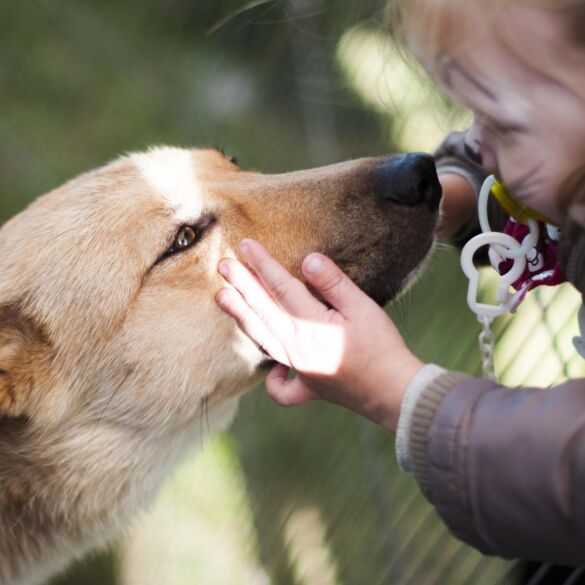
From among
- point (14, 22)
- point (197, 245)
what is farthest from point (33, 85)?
point (197, 245)

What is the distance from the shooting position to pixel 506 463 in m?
1.50

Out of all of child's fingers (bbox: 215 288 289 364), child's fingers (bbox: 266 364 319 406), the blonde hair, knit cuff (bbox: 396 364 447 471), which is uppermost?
the blonde hair

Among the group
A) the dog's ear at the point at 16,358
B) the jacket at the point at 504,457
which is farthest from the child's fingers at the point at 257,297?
the dog's ear at the point at 16,358

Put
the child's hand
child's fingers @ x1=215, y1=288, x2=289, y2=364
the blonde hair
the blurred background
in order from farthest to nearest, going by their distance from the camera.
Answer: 1. the blurred background
2. child's fingers @ x1=215, y1=288, x2=289, y2=364
3. the child's hand
4. the blonde hair

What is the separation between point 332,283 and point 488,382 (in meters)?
0.42

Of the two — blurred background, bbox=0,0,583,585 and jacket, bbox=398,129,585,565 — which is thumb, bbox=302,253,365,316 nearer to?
jacket, bbox=398,129,585,565

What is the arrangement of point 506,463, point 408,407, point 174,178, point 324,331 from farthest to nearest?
point 174,178 < point 324,331 < point 408,407 < point 506,463

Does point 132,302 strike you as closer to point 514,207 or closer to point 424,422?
point 424,422

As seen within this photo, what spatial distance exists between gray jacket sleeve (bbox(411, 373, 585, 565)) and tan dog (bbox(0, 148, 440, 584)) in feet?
1.49

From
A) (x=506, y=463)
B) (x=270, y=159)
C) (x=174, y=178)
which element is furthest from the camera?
(x=270, y=159)

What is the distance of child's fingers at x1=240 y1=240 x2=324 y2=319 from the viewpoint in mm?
1772

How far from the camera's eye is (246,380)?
2.05 meters

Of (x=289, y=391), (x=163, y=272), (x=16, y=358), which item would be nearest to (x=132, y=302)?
(x=163, y=272)

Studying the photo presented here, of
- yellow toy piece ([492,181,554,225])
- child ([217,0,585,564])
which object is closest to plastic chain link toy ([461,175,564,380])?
A: yellow toy piece ([492,181,554,225])
